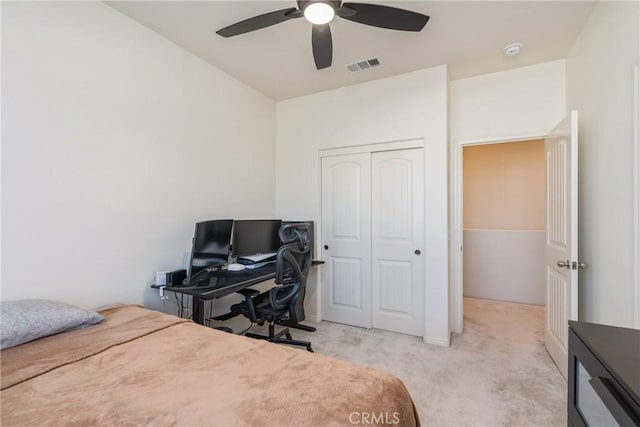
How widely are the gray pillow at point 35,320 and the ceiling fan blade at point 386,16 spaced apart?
2.19 meters

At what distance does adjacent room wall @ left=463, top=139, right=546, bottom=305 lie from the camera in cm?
418

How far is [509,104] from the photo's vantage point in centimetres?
294

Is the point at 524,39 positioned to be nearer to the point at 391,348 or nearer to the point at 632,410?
the point at 632,410

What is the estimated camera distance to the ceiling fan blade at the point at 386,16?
5.55 feet

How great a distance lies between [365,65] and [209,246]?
222 centimetres

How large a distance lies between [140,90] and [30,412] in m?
2.05

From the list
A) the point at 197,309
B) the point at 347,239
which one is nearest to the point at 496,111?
the point at 347,239

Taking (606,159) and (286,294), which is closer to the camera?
(606,159)

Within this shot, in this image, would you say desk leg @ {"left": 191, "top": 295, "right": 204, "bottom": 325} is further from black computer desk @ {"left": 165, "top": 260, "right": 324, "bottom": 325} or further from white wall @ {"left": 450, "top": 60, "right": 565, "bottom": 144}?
white wall @ {"left": 450, "top": 60, "right": 565, "bottom": 144}

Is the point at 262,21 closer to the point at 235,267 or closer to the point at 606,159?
the point at 235,267

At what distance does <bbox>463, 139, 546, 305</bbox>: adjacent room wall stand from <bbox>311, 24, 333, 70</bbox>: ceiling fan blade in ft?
9.88

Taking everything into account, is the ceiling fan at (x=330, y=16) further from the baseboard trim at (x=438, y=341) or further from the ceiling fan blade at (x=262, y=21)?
the baseboard trim at (x=438, y=341)

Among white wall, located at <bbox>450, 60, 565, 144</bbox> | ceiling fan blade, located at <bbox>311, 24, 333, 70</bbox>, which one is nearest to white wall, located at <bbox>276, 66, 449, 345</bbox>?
white wall, located at <bbox>450, 60, 565, 144</bbox>

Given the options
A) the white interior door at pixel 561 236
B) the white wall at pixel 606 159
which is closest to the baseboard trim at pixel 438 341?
the white interior door at pixel 561 236
